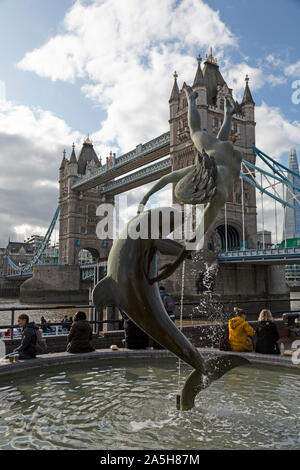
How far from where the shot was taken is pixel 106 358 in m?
6.64

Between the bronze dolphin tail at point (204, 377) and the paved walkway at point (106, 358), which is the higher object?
the bronze dolphin tail at point (204, 377)

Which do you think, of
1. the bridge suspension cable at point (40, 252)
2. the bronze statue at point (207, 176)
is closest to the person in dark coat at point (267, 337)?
the bronze statue at point (207, 176)

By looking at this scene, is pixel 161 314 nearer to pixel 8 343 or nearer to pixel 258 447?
pixel 258 447

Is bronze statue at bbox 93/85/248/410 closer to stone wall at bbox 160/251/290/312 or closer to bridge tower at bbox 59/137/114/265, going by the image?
stone wall at bbox 160/251/290/312

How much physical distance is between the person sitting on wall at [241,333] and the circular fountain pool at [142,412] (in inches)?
26.6

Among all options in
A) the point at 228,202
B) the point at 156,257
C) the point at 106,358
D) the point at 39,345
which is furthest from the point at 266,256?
the point at 156,257

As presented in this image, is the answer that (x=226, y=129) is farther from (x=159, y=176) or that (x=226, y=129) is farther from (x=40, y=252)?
(x=40, y=252)

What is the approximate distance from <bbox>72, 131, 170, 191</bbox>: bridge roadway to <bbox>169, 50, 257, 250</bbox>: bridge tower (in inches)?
108

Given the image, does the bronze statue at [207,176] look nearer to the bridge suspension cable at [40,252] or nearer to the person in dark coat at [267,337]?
the person in dark coat at [267,337]

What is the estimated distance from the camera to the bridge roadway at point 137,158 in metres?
43.4

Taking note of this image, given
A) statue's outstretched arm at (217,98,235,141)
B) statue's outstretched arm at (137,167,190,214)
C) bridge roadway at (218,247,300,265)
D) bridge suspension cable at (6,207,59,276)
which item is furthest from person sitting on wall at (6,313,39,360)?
bridge suspension cable at (6,207,59,276)

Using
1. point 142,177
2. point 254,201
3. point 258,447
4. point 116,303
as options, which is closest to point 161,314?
point 116,303
